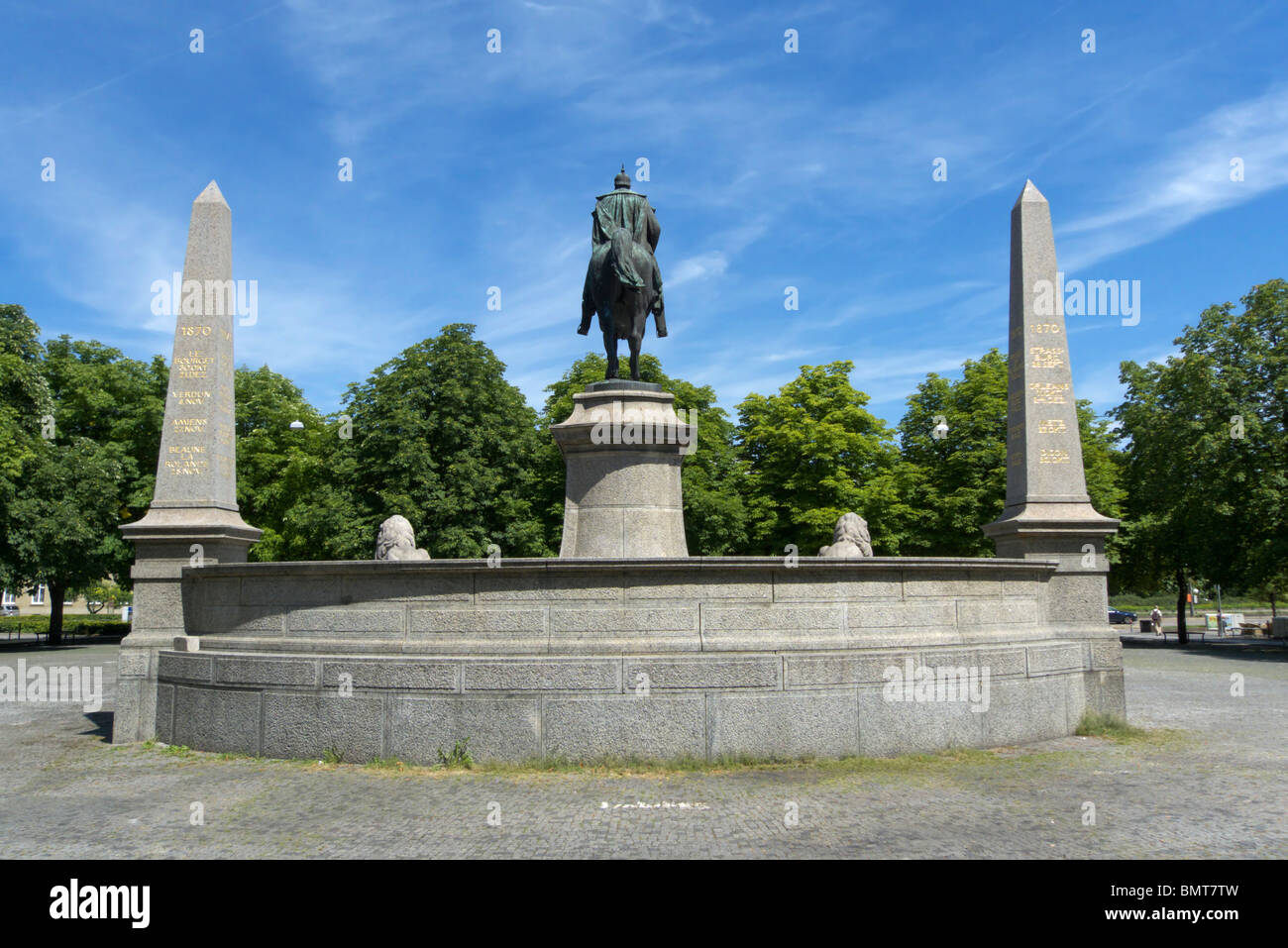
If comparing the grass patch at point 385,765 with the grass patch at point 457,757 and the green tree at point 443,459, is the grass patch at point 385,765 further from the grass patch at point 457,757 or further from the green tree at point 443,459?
the green tree at point 443,459

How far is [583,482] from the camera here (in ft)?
44.8

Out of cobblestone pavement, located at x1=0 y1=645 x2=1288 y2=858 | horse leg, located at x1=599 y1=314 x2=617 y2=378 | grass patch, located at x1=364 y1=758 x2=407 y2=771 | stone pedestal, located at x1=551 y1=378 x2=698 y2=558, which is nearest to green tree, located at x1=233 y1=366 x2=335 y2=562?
horse leg, located at x1=599 y1=314 x2=617 y2=378

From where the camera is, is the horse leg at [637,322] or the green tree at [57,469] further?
the green tree at [57,469]

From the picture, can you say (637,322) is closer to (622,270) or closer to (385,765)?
(622,270)

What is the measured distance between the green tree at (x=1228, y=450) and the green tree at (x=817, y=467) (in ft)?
34.2

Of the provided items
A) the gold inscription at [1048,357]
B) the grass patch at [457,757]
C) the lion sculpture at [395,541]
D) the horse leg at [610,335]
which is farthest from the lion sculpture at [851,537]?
the lion sculpture at [395,541]

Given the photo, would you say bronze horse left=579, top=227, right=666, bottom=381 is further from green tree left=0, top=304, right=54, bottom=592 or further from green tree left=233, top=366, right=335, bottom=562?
green tree left=0, top=304, right=54, bottom=592

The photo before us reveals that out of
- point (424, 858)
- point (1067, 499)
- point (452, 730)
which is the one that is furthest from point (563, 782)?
point (1067, 499)

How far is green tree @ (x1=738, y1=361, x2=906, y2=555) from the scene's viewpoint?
3959 cm

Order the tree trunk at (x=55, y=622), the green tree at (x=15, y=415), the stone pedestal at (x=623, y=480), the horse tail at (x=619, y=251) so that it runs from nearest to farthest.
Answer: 1. the stone pedestal at (x=623, y=480)
2. the horse tail at (x=619, y=251)
3. the green tree at (x=15, y=415)
4. the tree trunk at (x=55, y=622)

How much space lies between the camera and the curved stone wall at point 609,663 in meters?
9.70

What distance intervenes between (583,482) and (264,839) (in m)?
7.26

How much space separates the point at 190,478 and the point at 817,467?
3098 cm

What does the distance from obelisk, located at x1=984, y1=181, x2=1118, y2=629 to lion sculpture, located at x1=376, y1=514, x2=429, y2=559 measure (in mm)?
8670
